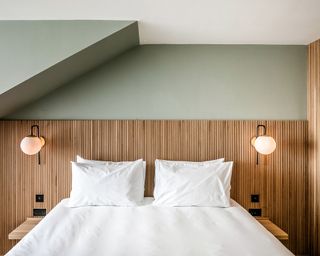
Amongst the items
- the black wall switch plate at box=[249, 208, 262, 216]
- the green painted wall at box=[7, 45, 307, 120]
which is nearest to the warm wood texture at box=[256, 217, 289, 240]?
the black wall switch plate at box=[249, 208, 262, 216]

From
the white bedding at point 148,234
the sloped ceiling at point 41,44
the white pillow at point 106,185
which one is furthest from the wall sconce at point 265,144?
the sloped ceiling at point 41,44

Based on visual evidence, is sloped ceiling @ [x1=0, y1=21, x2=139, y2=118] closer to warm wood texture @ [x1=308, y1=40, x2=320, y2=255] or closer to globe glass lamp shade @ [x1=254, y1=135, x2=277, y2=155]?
globe glass lamp shade @ [x1=254, y1=135, x2=277, y2=155]

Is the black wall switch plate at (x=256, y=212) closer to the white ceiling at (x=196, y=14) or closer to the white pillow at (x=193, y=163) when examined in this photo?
the white pillow at (x=193, y=163)

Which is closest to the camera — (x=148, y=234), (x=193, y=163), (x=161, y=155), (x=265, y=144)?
(x=148, y=234)

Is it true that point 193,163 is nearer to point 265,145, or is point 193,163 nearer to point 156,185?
point 156,185

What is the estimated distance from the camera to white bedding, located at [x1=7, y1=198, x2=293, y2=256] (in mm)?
1625

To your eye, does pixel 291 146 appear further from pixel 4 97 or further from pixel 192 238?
pixel 4 97

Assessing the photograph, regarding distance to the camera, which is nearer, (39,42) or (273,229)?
(39,42)

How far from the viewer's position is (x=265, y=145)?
8.66 ft

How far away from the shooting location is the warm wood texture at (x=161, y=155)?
2842mm

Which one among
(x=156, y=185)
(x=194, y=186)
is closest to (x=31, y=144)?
(x=156, y=185)

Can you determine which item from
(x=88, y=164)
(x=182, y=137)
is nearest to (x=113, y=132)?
(x=88, y=164)

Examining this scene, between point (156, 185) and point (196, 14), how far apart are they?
1.56 m

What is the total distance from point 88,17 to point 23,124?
53.1 inches
